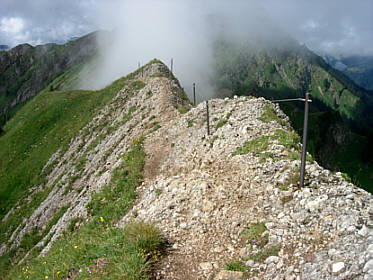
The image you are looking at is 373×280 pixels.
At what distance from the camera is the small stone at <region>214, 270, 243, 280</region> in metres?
7.10

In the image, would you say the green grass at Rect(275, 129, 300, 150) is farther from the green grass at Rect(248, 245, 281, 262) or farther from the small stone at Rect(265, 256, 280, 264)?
the small stone at Rect(265, 256, 280, 264)

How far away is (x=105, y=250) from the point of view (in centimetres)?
865

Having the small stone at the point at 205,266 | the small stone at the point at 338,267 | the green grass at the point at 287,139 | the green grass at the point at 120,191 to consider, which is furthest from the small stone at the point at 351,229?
the green grass at the point at 120,191

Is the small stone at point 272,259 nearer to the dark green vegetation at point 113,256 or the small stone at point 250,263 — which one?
the small stone at point 250,263

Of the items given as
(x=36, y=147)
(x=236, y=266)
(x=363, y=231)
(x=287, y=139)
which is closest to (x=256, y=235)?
(x=236, y=266)

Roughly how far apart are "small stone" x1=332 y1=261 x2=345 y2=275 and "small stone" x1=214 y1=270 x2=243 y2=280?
239cm

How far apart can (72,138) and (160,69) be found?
19.9 metres

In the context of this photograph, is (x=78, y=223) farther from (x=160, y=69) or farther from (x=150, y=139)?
(x=160, y=69)

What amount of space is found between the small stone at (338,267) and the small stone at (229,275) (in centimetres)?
239

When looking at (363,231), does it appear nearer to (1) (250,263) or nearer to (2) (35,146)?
(1) (250,263)

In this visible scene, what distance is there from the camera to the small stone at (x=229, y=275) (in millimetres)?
7102

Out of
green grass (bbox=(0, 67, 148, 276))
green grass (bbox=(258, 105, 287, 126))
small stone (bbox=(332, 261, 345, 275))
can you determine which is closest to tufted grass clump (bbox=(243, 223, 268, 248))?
small stone (bbox=(332, 261, 345, 275))

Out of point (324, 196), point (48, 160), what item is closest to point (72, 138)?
point (48, 160)

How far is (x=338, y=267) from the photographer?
5.89 m
